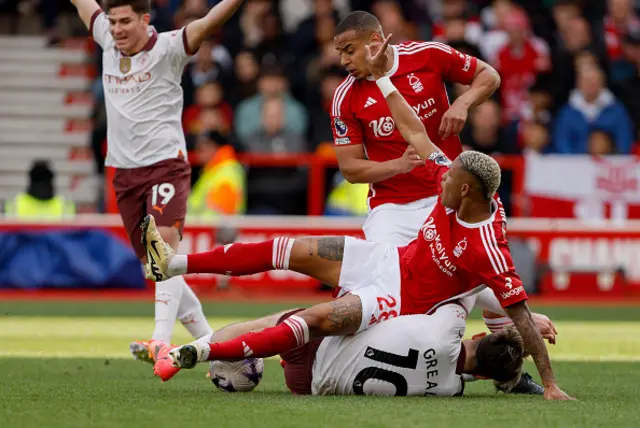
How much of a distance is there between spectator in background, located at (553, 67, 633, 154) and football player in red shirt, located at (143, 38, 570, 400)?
35.1 ft

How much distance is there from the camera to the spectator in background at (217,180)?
1781 centimetres

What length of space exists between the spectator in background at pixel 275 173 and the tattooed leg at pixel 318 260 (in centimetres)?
992

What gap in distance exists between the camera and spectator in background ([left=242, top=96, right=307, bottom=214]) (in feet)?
59.9

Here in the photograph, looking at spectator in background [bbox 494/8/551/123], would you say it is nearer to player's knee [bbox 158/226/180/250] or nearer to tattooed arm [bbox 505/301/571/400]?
player's knee [bbox 158/226/180/250]

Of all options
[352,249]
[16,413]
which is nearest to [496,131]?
[352,249]

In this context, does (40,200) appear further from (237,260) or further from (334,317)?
(334,317)

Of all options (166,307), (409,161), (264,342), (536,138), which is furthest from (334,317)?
(536,138)

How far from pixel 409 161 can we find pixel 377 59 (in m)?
0.70

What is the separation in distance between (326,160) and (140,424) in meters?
11.9

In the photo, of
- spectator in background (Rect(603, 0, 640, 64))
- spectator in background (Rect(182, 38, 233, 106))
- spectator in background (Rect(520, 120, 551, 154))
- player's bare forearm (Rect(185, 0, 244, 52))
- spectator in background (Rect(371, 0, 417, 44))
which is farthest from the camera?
spectator in background (Rect(603, 0, 640, 64))

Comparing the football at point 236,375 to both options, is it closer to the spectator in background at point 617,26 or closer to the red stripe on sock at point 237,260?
the red stripe on sock at point 237,260

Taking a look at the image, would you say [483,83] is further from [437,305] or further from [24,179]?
[24,179]

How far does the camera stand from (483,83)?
931 centimetres

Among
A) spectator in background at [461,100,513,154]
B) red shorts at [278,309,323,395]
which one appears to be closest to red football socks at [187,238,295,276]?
red shorts at [278,309,323,395]
